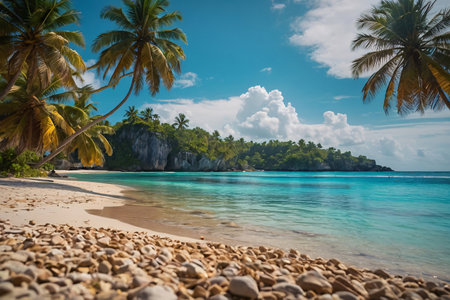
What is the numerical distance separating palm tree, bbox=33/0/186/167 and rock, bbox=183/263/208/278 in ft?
43.9

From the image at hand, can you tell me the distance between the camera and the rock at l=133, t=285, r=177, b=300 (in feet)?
6.46

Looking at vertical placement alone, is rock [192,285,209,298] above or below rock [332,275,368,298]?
above

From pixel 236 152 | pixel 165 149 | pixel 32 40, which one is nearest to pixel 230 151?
pixel 236 152

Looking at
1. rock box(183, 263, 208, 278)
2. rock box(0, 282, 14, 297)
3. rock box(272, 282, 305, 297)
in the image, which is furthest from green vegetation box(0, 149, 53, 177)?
rock box(272, 282, 305, 297)

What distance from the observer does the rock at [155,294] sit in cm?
197

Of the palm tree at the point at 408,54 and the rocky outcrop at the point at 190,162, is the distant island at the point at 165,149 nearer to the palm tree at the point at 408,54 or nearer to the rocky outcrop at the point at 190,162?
the rocky outcrop at the point at 190,162

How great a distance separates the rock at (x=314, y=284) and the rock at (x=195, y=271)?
115 cm

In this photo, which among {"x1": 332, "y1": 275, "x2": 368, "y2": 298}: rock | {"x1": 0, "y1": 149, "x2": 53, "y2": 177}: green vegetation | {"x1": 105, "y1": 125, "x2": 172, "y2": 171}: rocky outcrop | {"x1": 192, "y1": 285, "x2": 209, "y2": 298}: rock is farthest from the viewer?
{"x1": 105, "y1": 125, "x2": 172, "y2": 171}: rocky outcrop

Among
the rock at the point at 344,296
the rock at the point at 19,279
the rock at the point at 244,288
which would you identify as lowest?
the rock at the point at 344,296

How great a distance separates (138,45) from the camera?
49.6 ft

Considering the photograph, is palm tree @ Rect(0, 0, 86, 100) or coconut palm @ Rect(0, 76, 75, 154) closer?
palm tree @ Rect(0, 0, 86, 100)

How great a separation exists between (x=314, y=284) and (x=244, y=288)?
883 mm

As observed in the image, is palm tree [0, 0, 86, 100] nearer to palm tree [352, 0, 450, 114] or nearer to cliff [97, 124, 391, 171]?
palm tree [352, 0, 450, 114]

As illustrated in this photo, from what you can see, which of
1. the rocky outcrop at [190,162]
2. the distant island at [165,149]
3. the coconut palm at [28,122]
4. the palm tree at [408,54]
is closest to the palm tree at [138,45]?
the coconut palm at [28,122]
